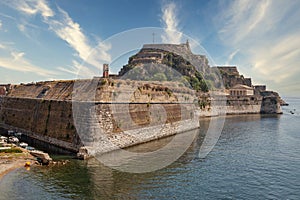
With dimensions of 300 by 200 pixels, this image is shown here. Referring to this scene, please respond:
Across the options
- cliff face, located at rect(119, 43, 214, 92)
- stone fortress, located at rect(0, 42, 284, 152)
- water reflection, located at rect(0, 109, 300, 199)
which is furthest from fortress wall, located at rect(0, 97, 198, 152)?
cliff face, located at rect(119, 43, 214, 92)

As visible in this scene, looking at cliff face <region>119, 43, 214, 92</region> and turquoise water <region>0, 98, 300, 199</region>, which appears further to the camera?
cliff face <region>119, 43, 214, 92</region>

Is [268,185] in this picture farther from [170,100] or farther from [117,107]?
[170,100]

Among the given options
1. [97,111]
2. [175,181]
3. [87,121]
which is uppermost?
[97,111]

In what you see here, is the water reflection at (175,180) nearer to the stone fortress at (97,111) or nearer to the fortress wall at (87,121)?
the fortress wall at (87,121)

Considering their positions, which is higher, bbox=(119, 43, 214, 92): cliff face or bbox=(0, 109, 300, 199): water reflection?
bbox=(119, 43, 214, 92): cliff face

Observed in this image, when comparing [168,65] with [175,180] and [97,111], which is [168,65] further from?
[175,180]

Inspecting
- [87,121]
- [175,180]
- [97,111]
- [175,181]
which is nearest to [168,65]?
[97,111]

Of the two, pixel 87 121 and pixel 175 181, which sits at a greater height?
pixel 87 121

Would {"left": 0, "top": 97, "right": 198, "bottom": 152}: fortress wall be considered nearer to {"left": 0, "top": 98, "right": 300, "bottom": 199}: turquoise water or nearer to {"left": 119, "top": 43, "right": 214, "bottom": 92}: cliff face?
{"left": 0, "top": 98, "right": 300, "bottom": 199}: turquoise water

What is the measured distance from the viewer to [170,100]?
39781 millimetres

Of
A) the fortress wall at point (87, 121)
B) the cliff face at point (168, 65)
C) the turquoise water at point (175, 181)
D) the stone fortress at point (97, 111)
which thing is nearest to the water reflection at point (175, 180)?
the turquoise water at point (175, 181)

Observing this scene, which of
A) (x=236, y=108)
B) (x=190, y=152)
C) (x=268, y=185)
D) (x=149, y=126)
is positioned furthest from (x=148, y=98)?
(x=236, y=108)

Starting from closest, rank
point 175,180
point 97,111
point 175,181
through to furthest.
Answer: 1. point 175,181
2. point 175,180
3. point 97,111

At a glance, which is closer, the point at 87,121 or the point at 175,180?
the point at 175,180
